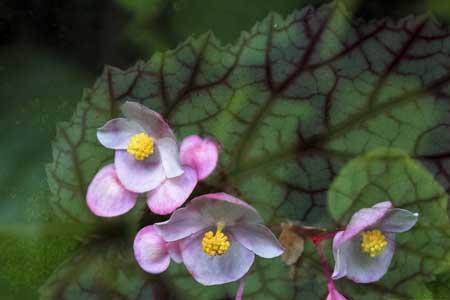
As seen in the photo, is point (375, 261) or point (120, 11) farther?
point (120, 11)

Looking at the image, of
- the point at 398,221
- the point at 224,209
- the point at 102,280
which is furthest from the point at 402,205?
the point at 102,280

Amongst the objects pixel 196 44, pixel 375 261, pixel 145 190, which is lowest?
pixel 375 261

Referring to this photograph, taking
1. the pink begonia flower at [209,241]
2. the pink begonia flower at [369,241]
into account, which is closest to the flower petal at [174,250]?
the pink begonia flower at [209,241]

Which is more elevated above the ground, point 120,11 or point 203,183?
point 120,11

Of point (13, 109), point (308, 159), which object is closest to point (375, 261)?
point (308, 159)

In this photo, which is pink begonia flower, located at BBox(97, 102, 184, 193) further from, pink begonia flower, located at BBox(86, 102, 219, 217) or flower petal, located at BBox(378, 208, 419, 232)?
flower petal, located at BBox(378, 208, 419, 232)

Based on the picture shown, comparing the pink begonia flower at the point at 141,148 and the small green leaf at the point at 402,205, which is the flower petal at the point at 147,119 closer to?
the pink begonia flower at the point at 141,148

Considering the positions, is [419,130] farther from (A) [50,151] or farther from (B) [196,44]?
(A) [50,151]
